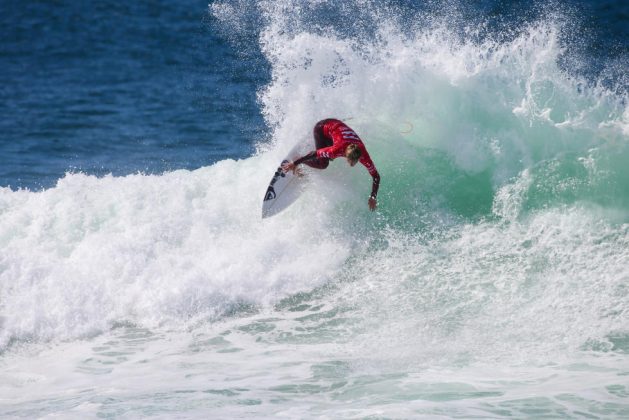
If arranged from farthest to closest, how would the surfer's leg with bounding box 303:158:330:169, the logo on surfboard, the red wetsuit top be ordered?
1. the logo on surfboard
2. the surfer's leg with bounding box 303:158:330:169
3. the red wetsuit top

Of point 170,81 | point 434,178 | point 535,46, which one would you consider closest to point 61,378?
point 434,178

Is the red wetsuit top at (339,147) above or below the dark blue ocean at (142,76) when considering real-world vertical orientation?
below

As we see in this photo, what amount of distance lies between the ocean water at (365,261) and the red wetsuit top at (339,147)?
0.66 meters

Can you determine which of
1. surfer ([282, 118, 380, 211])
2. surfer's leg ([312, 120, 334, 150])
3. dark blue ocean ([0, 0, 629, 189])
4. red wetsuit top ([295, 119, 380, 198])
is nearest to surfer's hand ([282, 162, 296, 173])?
surfer ([282, 118, 380, 211])

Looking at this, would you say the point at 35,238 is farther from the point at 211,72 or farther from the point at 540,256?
the point at 211,72

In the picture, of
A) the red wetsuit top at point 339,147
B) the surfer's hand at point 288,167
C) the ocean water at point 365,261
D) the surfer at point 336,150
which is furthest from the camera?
the surfer's hand at point 288,167

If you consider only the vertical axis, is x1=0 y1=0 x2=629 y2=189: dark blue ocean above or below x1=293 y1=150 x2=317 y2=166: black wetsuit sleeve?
above

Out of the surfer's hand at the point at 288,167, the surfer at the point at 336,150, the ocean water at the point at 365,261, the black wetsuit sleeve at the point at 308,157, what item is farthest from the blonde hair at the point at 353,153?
the ocean water at the point at 365,261

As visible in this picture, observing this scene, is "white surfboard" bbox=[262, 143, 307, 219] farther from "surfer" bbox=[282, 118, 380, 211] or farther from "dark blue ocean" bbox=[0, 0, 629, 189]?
"dark blue ocean" bbox=[0, 0, 629, 189]

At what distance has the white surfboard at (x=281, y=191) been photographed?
34.9ft

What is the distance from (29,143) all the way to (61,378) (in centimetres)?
969

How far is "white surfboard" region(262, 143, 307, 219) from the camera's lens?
1065 centimetres

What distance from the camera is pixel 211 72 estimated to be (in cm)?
2073

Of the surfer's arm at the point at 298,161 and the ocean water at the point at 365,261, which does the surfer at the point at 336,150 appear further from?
the ocean water at the point at 365,261
